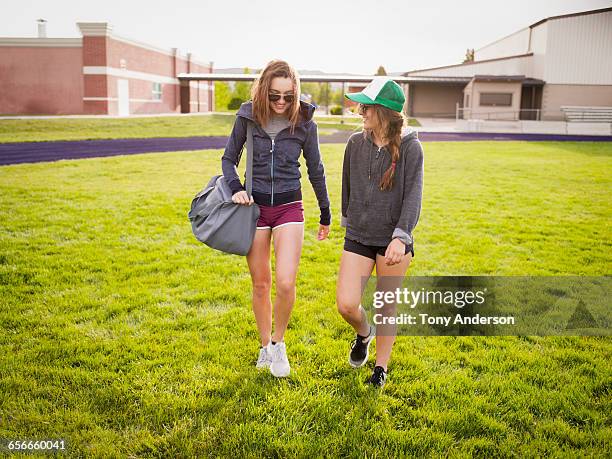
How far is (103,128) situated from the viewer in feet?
85.3

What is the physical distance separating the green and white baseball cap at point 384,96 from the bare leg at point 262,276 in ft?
3.57

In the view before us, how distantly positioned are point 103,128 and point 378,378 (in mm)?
25857

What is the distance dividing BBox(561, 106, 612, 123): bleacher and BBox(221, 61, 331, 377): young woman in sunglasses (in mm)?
41557

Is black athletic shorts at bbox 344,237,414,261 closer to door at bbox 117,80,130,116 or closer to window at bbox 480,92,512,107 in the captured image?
door at bbox 117,80,130,116

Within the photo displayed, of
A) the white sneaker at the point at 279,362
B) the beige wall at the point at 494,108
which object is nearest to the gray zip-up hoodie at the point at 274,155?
the white sneaker at the point at 279,362

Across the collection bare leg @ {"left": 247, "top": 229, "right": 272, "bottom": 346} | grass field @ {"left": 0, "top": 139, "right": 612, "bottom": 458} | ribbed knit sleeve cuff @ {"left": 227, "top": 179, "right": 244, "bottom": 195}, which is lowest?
grass field @ {"left": 0, "top": 139, "right": 612, "bottom": 458}

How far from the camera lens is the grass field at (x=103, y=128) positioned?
2228 centimetres

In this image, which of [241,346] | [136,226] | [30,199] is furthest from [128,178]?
[241,346]

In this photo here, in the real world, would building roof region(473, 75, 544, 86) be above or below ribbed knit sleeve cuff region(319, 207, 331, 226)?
above

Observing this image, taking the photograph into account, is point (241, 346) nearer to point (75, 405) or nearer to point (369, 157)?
point (75, 405)

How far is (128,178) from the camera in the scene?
11828 mm

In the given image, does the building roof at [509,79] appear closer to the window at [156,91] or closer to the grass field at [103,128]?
the grass field at [103,128]

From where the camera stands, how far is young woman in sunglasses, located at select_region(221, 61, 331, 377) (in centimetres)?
331

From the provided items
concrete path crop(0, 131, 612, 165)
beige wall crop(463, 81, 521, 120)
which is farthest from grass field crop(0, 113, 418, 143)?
beige wall crop(463, 81, 521, 120)
